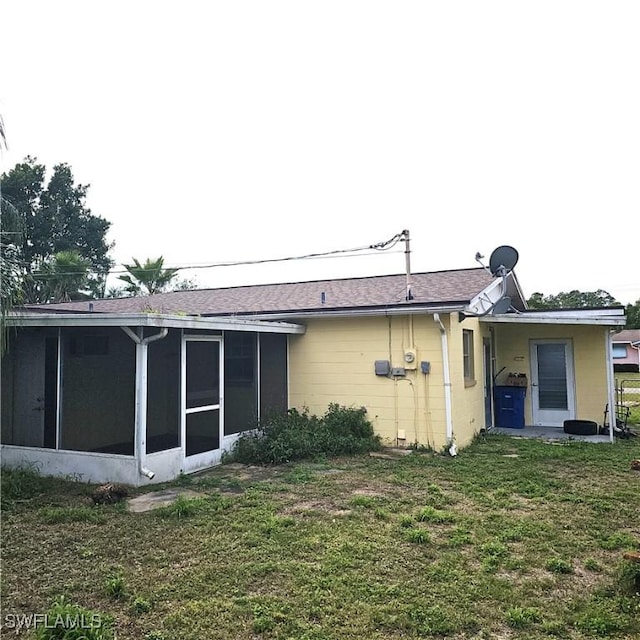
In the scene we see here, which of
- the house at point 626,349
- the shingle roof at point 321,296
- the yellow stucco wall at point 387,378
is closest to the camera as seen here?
the yellow stucco wall at point 387,378

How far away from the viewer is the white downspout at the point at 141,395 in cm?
609

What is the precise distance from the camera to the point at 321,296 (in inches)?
431

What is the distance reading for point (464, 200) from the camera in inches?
621

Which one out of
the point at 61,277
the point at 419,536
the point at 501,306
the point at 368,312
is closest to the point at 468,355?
the point at 501,306

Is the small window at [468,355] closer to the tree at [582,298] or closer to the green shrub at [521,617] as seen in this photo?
the green shrub at [521,617]

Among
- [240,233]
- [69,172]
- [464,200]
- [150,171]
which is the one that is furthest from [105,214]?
[464,200]

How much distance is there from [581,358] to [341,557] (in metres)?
8.71

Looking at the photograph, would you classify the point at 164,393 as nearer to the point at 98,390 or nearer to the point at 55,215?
the point at 98,390

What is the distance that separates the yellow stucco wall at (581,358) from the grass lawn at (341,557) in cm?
412

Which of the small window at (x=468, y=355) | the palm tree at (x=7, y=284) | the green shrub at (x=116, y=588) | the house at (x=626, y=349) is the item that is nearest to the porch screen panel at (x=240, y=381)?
the palm tree at (x=7, y=284)

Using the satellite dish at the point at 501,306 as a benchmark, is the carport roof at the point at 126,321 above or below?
below

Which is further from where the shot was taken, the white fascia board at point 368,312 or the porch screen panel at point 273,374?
the porch screen panel at point 273,374

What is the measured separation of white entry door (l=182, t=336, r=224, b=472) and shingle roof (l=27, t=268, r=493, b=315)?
3.62ft

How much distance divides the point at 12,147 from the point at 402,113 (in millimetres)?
8228
